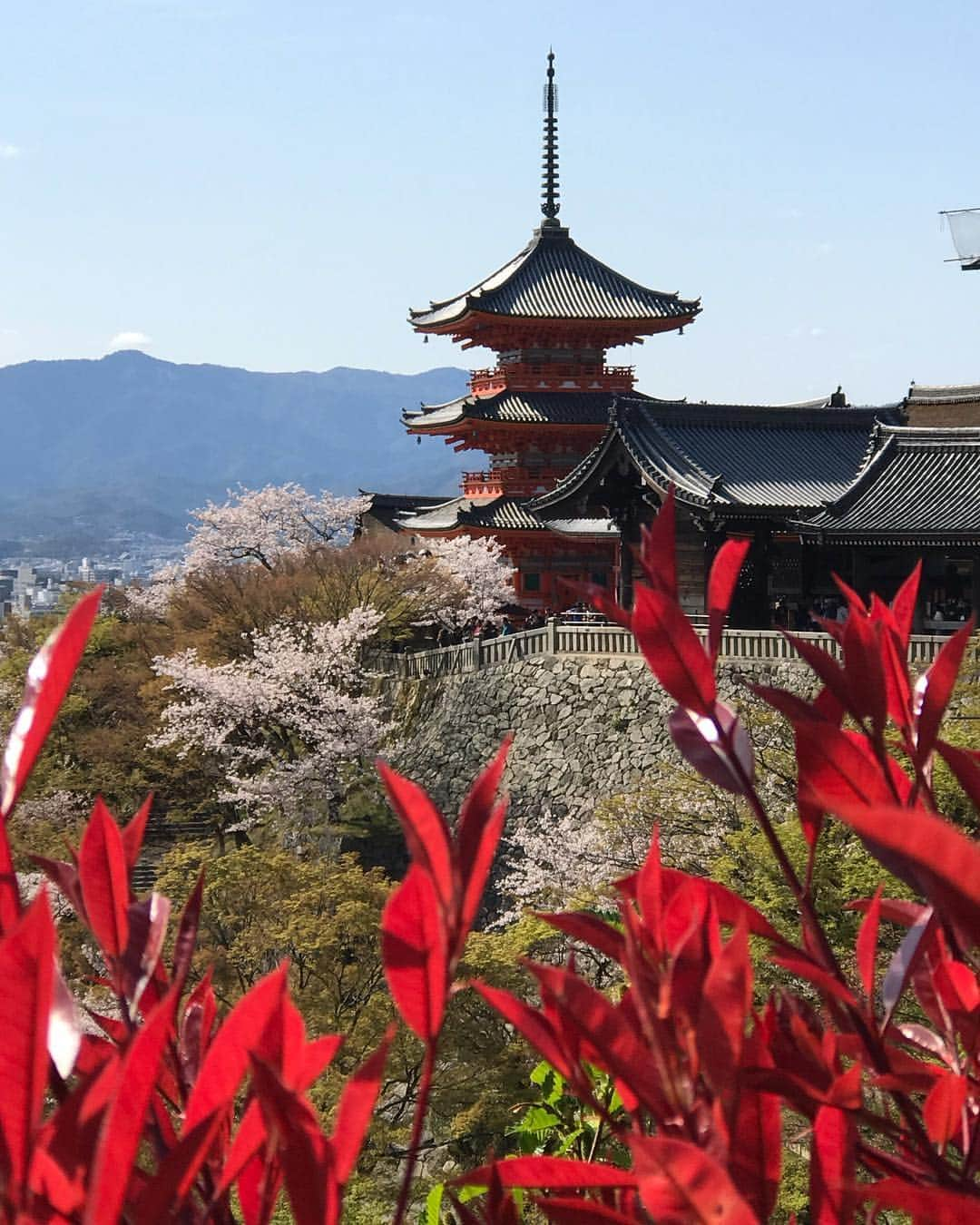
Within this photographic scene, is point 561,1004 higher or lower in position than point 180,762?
higher

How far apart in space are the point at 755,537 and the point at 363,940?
35.7 feet

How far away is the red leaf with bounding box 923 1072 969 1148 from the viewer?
4.46ft

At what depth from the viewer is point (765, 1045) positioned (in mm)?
1419

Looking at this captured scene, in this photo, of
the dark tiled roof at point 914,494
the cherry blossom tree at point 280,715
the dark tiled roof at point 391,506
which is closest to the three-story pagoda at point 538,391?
the dark tiled roof at point 391,506

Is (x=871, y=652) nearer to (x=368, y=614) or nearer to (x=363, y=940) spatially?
(x=363, y=940)

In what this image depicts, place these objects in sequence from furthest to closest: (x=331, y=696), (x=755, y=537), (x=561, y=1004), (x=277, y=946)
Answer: (x=331, y=696)
(x=755, y=537)
(x=277, y=946)
(x=561, y=1004)

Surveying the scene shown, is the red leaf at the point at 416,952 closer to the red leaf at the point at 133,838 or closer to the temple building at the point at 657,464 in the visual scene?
the red leaf at the point at 133,838

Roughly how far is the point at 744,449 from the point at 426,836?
22937mm

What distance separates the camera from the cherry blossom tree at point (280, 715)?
23016 millimetres

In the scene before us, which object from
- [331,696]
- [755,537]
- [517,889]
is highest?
[755,537]

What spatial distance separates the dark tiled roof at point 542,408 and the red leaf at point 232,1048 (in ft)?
97.0

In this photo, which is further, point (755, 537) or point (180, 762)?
point (180, 762)

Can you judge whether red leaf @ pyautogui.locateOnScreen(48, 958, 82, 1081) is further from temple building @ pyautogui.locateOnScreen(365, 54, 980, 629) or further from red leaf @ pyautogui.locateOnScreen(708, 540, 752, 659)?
temple building @ pyautogui.locateOnScreen(365, 54, 980, 629)

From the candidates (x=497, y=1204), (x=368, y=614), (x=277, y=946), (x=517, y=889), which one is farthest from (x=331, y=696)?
(x=497, y=1204)
